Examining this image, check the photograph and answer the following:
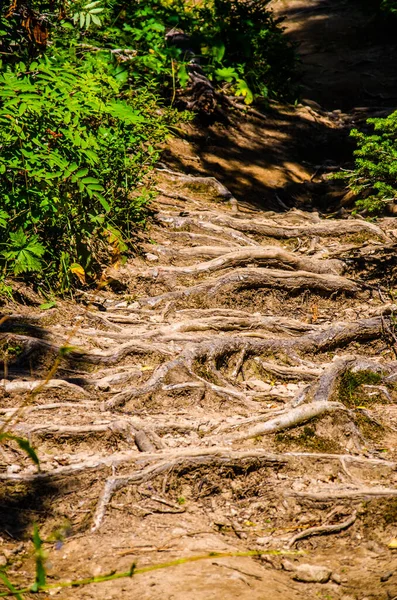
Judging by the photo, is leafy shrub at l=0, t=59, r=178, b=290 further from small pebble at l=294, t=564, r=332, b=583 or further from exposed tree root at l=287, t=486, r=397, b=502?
small pebble at l=294, t=564, r=332, b=583

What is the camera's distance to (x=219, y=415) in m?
4.67

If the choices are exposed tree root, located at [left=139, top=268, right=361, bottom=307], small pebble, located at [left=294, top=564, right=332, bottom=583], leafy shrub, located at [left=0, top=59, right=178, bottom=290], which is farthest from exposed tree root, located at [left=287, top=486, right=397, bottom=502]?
exposed tree root, located at [left=139, top=268, right=361, bottom=307]

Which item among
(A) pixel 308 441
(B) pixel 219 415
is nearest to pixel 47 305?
(B) pixel 219 415

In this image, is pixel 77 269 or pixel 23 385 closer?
pixel 23 385

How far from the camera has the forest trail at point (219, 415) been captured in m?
3.17

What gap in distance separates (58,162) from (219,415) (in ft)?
6.80

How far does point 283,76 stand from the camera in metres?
14.1

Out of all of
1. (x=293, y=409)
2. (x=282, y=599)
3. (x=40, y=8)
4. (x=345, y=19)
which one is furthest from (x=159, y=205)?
(x=345, y=19)

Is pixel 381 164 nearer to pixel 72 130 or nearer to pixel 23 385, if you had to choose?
pixel 72 130

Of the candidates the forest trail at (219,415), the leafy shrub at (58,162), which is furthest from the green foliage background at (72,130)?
the forest trail at (219,415)

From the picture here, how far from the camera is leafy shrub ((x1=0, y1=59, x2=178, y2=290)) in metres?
4.89

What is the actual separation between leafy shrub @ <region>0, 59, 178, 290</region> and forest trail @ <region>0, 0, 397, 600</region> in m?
0.55

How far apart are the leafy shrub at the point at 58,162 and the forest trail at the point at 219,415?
0.55m

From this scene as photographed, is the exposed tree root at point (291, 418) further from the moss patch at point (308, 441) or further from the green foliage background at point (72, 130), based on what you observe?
the green foliage background at point (72, 130)
